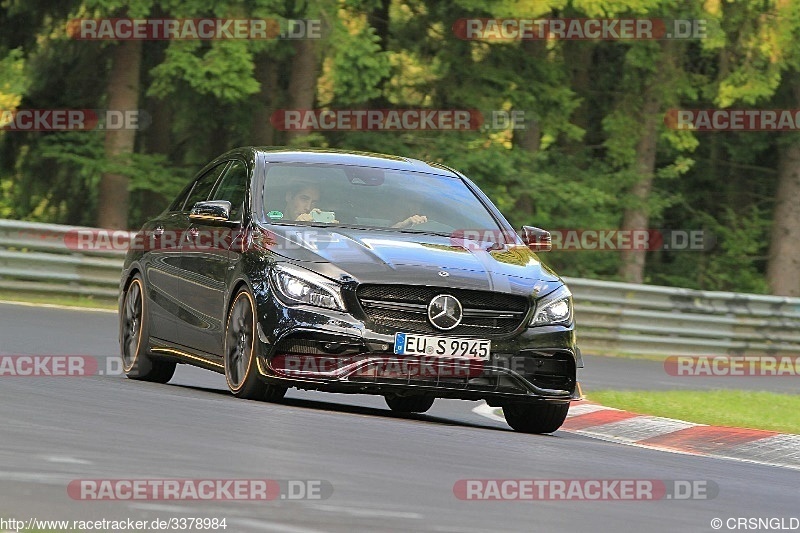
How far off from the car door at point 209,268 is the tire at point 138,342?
0.82 m

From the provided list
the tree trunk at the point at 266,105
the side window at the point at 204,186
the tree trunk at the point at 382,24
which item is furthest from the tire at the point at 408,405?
the tree trunk at the point at 382,24

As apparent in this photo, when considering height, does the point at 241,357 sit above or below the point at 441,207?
below

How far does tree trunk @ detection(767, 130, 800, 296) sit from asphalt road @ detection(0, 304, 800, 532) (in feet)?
74.2

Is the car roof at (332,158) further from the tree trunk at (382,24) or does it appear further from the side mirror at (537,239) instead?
the tree trunk at (382,24)

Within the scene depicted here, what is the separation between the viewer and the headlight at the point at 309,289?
10727 millimetres

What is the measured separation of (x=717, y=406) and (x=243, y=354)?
19.5 ft

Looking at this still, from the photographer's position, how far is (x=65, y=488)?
7180 millimetres

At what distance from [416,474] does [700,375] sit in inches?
555

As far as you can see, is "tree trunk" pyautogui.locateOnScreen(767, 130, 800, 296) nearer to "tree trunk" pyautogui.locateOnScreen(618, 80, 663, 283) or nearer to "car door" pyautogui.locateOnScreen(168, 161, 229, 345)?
"tree trunk" pyautogui.locateOnScreen(618, 80, 663, 283)

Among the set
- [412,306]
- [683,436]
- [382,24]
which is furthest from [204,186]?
[382,24]

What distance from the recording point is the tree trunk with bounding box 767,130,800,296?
34.6m

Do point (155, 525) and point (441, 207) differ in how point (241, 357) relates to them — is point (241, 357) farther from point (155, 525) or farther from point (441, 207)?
point (155, 525)

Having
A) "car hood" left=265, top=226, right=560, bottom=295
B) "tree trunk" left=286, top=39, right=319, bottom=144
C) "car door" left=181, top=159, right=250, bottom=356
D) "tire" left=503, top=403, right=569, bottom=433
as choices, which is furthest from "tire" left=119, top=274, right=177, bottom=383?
A: "tree trunk" left=286, top=39, right=319, bottom=144

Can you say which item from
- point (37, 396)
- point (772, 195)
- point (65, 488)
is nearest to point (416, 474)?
point (65, 488)
